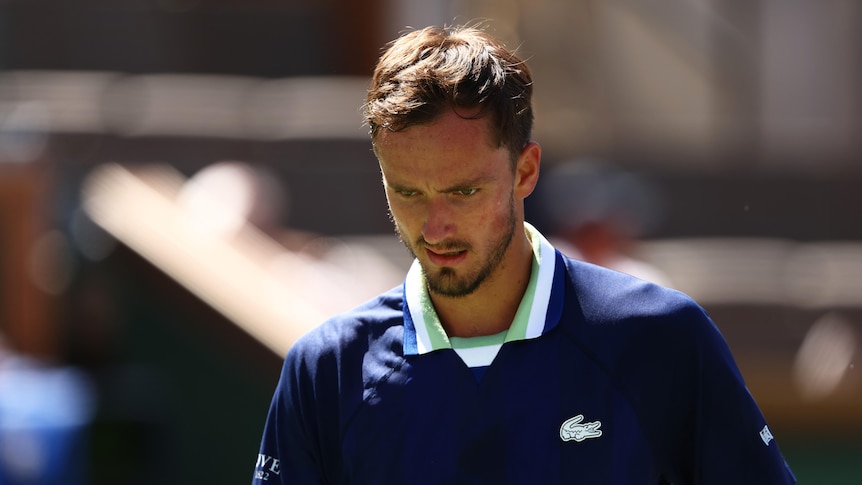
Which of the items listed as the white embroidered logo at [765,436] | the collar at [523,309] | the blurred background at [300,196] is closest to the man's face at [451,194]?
the collar at [523,309]

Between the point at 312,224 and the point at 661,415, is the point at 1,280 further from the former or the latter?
the point at 661,415

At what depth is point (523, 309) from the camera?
2719 millimetres

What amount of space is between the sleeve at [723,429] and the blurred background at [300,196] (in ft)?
12.4

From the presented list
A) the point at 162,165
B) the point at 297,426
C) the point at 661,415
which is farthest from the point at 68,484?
the point at 661,415

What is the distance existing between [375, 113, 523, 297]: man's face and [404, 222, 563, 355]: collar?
4.3 inches

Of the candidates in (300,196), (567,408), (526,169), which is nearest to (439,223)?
(526,169)

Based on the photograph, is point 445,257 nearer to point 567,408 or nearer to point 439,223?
point 439,223

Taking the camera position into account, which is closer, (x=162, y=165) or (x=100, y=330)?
(x=100, y=330)

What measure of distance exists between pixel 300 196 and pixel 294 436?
6.63m

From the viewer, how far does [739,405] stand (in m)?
2.57

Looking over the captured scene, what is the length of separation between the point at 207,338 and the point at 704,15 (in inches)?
320

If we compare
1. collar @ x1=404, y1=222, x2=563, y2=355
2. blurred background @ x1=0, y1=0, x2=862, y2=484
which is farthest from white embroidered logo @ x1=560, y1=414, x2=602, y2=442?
blurred background @ x1=0, y1=0, x2=862, y2=484

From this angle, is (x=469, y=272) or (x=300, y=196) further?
(x=300, y=196)

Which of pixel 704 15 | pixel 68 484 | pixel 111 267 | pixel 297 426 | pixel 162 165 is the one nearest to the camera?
pixel 297 426
